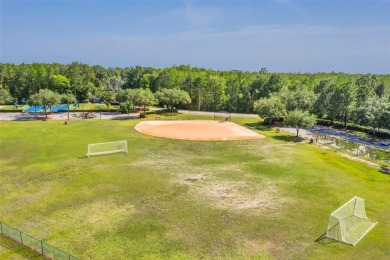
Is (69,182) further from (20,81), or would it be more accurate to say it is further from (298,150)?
(20,81)

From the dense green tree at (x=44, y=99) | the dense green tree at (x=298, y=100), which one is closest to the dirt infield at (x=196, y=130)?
the dense green tree at (x=298, y=100)

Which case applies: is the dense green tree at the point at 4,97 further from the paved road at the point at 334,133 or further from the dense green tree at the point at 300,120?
the dense green tree at the point at 300,120

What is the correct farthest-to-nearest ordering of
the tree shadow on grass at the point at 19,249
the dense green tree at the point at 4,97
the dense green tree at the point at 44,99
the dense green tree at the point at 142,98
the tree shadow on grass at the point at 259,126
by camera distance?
1. the dense green tree at the point at 4,97
2. the dense green tree at the point at 142,98
3. the dense green tree at the point at 44,99
4. the tree shadow on grass at the point at 259,126
5. the tree shadow on grass at the point at 19,249

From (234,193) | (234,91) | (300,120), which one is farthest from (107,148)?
(234,91)

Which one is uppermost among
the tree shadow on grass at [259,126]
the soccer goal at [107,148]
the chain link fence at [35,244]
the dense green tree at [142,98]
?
the dense green tree at [142,98]

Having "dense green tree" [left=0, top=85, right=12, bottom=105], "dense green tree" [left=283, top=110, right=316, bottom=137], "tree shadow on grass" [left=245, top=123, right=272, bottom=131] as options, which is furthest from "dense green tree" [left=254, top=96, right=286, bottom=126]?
"dense green tree" [left=0, top=85, right=12, bottom=105]

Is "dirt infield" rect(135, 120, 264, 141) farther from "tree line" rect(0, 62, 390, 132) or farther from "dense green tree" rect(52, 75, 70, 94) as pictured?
"dense green tree" rect(52, 75, 70, 94)

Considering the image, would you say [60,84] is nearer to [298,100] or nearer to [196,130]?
[196,130]
